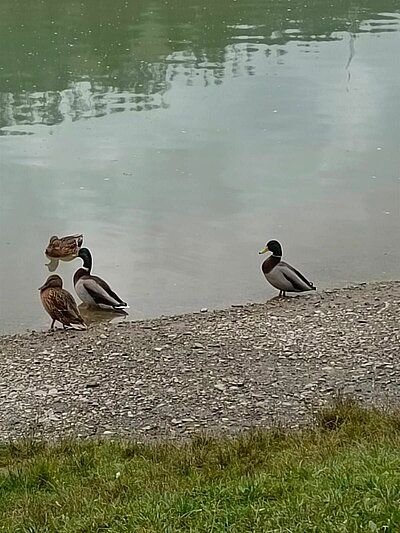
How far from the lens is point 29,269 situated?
11836mm

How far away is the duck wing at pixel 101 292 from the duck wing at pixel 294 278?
1.90 metres

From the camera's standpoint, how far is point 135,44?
25.6 m

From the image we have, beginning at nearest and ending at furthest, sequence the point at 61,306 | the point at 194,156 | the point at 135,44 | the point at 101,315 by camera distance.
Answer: the point at 61,306, the point at 101,315, the point at 194,156, the point at 135,44

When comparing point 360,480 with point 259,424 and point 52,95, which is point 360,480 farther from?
point 52,95

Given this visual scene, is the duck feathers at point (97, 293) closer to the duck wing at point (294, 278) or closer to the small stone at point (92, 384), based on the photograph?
the duck wing at point (294, 278)

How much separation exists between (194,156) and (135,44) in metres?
10.6

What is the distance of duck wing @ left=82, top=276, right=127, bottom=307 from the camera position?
34.6 ft

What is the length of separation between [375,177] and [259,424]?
8.87 m

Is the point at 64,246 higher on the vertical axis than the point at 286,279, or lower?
higher

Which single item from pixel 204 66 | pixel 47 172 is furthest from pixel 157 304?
pixel 204 66

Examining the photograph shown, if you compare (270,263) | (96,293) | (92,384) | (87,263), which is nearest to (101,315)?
(96,293)

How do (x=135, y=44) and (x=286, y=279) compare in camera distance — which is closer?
(x=286, y=279)

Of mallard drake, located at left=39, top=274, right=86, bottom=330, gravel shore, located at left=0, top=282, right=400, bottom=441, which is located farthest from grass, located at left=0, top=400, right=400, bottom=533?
mallard drake, located at left=39, top=274, right=86, bottom=330

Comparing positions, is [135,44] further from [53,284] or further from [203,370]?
[203,370]
